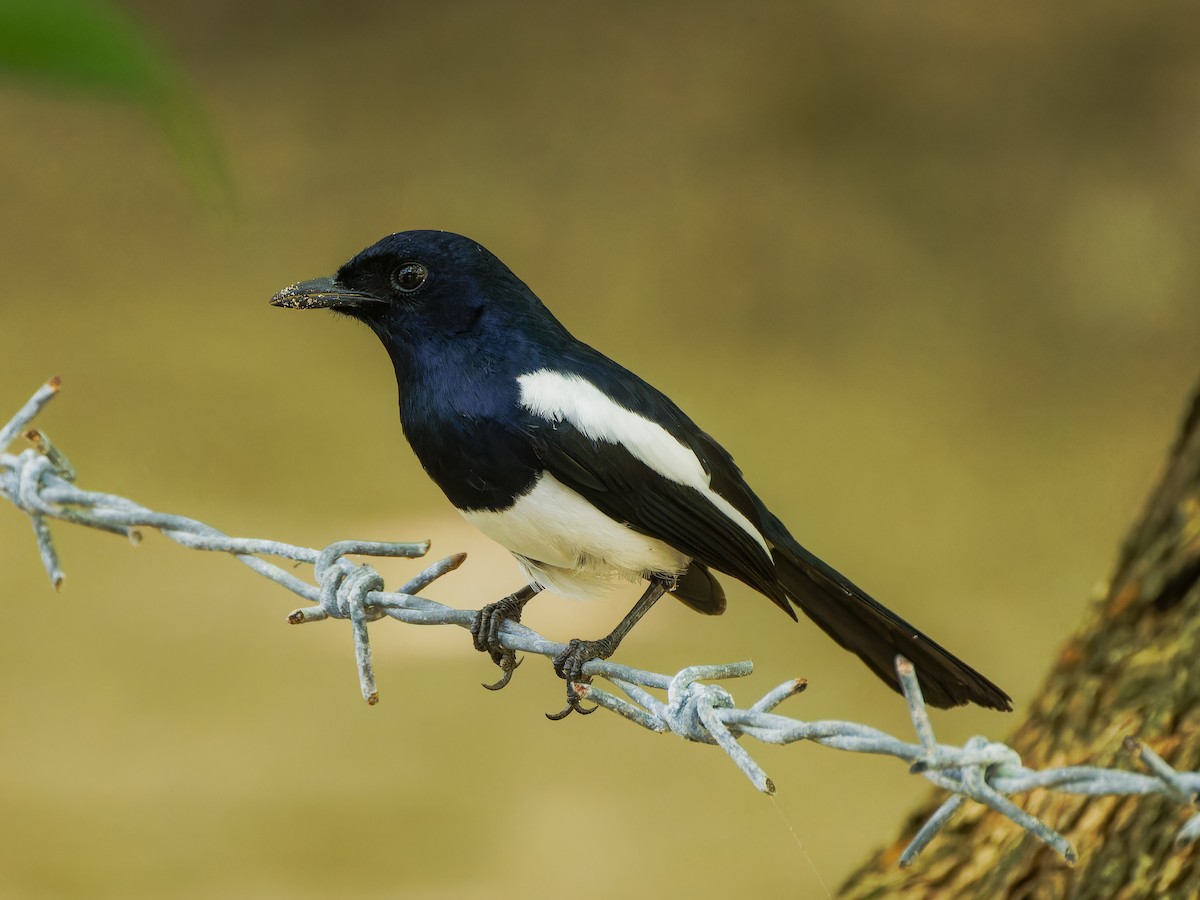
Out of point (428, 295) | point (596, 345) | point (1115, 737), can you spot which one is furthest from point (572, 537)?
point (596, 345)

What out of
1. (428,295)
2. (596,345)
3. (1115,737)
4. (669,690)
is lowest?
(1115,737)

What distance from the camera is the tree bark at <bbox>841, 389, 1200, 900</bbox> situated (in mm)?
1836

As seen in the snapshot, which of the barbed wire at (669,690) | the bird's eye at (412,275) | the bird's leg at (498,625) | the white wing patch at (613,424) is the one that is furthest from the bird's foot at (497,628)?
the bird's eye at (412,275)

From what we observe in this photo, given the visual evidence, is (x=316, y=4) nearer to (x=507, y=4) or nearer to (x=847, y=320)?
(x=507, y=4)

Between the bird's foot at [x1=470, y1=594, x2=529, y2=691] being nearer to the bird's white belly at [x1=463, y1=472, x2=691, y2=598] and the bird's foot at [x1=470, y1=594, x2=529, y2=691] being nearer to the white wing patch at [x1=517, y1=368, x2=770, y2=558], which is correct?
the bird's white belly at [x1=463, y1=472, x2=691, y2=598]

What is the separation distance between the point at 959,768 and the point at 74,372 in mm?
5728

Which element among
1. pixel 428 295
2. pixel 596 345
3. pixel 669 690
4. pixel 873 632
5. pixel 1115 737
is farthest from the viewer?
pixel 596 345

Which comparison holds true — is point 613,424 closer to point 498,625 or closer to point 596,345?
point 498,625

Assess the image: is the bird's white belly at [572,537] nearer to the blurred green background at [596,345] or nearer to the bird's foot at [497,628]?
the bird's foot at [497,628]

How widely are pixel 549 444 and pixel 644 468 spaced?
0.13 meters

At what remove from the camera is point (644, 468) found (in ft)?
5.24

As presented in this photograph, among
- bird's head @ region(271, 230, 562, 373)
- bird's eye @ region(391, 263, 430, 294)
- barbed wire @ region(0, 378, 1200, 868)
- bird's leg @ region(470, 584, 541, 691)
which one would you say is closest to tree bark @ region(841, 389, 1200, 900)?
barbed wire @ region(0, 378, 1200, 868)

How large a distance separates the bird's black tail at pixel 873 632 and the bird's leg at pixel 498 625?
37 cm

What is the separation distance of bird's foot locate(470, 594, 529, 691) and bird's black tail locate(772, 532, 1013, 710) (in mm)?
379
